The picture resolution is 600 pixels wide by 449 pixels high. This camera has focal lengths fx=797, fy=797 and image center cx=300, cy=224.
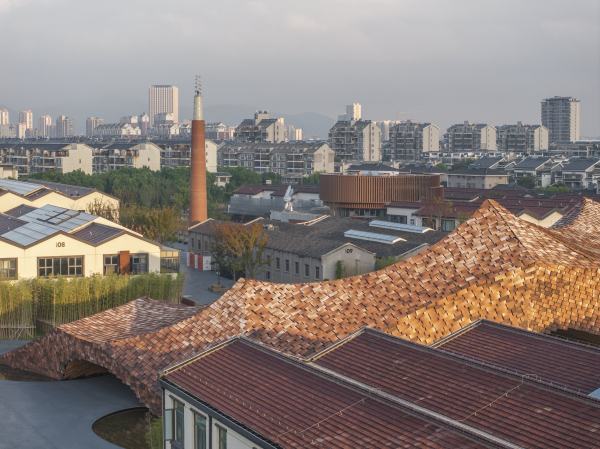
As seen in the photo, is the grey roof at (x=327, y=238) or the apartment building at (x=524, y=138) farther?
the apartment building at (x=524, y=138)

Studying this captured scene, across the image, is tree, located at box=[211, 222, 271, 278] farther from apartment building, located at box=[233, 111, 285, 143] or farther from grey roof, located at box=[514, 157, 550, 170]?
apartment building, located at box=[233, 111, 285, 143]

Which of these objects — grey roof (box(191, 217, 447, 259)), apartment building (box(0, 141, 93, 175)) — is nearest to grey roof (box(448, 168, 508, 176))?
grey roof (box(191, 217, 447, 259))

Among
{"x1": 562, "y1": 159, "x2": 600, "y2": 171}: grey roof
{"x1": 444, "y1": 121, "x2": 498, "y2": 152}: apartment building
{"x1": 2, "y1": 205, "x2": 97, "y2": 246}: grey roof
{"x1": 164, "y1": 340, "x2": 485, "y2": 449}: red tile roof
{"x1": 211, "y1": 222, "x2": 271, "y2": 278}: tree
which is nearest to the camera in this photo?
{"x1": 164, "y1": 340, "x2": 485, "y2": 449}: red tile roof

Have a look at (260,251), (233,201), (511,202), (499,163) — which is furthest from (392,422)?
(499,163)

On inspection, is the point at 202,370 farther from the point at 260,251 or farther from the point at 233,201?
the point at 233,201

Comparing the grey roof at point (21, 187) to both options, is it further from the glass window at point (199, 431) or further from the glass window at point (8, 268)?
the glass window at point (199, 431)

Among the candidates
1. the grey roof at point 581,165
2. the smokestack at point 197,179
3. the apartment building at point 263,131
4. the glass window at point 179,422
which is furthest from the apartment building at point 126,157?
the glass window at point 179,422

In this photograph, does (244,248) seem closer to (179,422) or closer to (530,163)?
(179,422)
